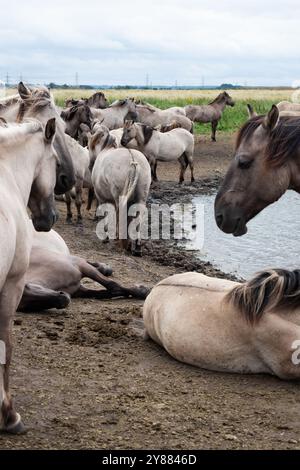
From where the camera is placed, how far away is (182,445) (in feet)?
12.5

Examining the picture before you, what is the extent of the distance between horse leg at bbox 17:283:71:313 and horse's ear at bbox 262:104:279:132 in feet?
7.62

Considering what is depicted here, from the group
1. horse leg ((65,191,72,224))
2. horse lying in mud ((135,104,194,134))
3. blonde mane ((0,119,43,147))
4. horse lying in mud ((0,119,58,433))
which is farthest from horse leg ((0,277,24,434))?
horse lying in mud ((135,104,194,134))

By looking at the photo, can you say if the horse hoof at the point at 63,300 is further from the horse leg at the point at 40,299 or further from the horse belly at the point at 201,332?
the horse belly at the point at 201,332

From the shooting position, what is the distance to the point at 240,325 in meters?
4.78

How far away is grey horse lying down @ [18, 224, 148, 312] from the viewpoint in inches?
247

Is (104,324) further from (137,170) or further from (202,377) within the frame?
(137,170)

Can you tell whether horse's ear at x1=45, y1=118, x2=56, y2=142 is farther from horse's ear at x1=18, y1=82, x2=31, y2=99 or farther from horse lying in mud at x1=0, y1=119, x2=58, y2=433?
horse's ear at x1=18, y1=82, x2=31, y2=99

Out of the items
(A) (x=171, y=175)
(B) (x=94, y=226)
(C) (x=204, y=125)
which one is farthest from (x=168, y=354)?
(C) (x=204, y=125)

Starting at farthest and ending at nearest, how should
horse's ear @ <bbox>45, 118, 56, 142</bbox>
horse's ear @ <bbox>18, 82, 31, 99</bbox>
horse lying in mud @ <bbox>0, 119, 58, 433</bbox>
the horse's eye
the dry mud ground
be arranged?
horse's ear @ <bbox>18, 82, 31, 99</bbox> → the horse's eye → horse's ear @ <bbox>45, 118, 56, 142</bbox> → the dry mud ground → horse lying in mud @ <bbox>0, 119, 58, 433</bbox>

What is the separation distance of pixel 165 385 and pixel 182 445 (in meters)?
0.95

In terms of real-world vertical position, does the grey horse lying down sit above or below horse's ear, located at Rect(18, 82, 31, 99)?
below

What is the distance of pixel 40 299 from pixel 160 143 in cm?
1261

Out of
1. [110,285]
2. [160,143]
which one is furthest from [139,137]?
[110,285]
